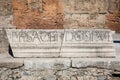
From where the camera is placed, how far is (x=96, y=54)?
3881 millimetres

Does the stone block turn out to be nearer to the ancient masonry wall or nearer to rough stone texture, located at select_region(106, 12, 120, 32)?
the ancient masonry wall

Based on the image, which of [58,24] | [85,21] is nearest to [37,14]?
[58,24]

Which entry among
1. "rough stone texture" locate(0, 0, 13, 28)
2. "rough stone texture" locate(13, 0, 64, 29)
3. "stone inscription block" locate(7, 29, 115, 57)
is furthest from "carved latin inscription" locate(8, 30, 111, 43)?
"rough stone texture" locate(13, 0, 64, 29)

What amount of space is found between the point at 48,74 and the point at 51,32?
57 centimetres

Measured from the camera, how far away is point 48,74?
3.65 metres

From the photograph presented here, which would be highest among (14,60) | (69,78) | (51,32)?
(51,32)

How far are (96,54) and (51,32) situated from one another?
662 millimetres

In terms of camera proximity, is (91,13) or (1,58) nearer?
(1,58)

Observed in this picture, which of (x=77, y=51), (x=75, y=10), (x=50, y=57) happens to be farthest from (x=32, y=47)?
(x=75, y=10)

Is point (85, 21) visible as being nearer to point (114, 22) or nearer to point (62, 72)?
point (114, 22)

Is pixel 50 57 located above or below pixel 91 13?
below

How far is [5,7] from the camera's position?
6.35 meters

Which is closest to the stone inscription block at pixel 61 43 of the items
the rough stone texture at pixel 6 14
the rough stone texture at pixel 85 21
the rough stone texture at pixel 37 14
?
the rough stone texture at pixel 6 14

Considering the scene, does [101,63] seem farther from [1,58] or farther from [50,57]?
[1,58]
